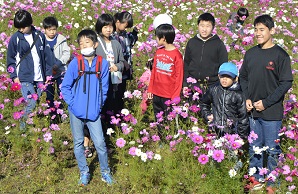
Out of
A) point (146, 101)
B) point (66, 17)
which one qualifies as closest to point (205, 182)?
point (146, 101)

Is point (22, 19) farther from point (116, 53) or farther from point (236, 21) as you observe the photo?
point (236, 21)

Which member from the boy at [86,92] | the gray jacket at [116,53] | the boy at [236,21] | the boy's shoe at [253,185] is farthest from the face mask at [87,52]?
the boy at [236,21]

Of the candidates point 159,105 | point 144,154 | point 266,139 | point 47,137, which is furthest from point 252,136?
point 47,137

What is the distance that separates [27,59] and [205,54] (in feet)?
6.50

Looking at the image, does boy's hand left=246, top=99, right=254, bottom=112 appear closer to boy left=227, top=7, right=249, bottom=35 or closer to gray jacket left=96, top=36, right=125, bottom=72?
Answer: gray jacket left=96, top=36, right=125, bottom=72

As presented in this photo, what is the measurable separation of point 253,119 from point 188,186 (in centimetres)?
81

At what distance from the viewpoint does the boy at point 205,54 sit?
4000mm

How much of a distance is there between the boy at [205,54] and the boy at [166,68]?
0.15m

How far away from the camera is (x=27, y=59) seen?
436 centimetres

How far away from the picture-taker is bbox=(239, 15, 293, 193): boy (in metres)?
3.11

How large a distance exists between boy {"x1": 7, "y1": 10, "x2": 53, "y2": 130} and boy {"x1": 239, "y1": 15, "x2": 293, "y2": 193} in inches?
90.6

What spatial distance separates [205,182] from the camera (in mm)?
3184

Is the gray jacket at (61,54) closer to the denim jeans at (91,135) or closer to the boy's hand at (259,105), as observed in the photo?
the denim jeans at (91,135)

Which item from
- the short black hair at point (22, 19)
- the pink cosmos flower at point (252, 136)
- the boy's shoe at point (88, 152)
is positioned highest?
the short black hair at point (22, 19)
